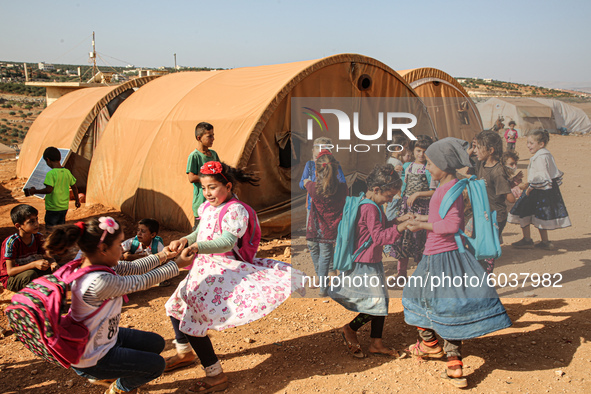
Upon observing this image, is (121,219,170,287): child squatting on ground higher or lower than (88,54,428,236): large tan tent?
lower

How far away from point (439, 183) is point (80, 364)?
2.61 meters

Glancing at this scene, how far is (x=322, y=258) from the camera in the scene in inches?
191

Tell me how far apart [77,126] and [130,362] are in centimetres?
981

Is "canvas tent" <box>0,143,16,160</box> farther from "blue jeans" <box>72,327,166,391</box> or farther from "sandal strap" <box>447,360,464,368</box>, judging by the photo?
"sandal strap" <box>447,360,464,368</box>

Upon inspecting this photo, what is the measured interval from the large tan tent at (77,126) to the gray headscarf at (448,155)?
8940 millimetres

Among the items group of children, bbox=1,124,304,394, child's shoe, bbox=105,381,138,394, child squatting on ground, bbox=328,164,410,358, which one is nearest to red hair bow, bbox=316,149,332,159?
child squatting on ground, bbox=328,164,410,358

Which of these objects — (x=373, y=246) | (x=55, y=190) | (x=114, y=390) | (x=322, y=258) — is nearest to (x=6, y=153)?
(x=55, y=190)

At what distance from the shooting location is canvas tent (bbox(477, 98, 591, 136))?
377 cm

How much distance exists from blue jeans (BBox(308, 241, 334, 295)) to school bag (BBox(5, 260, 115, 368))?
8.64ft

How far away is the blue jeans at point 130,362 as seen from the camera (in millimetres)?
2770

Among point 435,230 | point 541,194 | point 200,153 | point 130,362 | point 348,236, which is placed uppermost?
point 200,153

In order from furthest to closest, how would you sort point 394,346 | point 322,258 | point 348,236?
1. point 322,258
2. point 394,346
3. point 348,236

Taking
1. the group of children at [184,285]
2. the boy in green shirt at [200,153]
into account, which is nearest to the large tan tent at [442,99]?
the boy in green shirt at [200,153]

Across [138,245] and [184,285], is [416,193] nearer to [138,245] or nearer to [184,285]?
[184,285]
